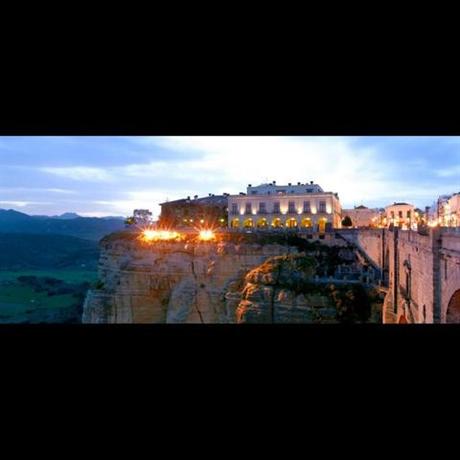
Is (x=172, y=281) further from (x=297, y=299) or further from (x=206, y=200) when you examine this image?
(x=206, y=200)

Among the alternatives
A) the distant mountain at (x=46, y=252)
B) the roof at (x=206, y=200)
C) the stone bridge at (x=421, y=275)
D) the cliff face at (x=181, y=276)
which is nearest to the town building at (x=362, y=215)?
the roof at (x=206, y=200)

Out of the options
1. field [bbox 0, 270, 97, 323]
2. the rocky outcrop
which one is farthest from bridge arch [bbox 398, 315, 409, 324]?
field [bbox 0, 270, 97, 323]

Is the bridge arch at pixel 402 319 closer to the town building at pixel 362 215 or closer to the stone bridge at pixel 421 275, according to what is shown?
the stone bridge at pixel 421 275

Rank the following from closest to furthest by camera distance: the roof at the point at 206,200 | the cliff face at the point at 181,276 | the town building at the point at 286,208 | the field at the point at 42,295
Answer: the cliff face at the point at 181,276, the town building at the point at 286,208, the field at the point at 42,295, the roof at the point at 206,200

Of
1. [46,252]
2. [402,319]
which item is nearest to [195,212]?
[402,319]
